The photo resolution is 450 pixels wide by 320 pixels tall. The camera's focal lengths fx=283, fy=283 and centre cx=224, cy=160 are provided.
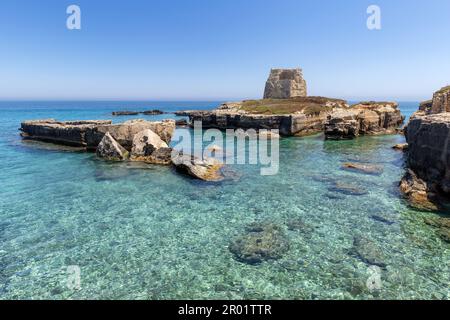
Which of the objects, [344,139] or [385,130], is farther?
[385,130]

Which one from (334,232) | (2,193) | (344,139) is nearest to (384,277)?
(334,232)

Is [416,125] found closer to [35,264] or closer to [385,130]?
[35,264]

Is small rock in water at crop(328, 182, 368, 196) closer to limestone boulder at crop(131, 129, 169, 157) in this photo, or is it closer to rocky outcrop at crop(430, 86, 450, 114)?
limestone boulder at crop(131, 129, 169, 157)

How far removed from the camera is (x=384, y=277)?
10.5 metres

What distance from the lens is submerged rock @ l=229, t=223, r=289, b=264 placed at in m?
12.0

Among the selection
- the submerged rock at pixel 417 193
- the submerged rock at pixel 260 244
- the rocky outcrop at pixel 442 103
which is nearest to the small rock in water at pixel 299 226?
the submerged rock at pixel 260 244

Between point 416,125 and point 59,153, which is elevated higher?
point 416,125

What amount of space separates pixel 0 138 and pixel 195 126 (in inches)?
1440

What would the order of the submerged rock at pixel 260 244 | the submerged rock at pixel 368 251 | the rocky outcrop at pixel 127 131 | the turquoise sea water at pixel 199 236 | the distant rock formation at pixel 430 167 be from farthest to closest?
the rocky outcrop at pixel 127 131 < the distant rock formation at pixel 430 167 < the submerged rock at pixel 260 244 < the submerged rock at pixel 368 251 < the turquoise sea water at pixel 199 236

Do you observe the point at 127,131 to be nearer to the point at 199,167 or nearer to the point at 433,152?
the point at 199,167

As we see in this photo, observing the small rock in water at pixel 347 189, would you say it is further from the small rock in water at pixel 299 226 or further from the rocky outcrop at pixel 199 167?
the rocky outcrop at pixel 199 167

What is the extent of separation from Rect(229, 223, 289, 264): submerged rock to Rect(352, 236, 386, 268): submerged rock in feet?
9.98

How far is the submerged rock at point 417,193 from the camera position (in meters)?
17.1

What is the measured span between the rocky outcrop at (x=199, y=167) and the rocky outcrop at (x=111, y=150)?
6.78m
